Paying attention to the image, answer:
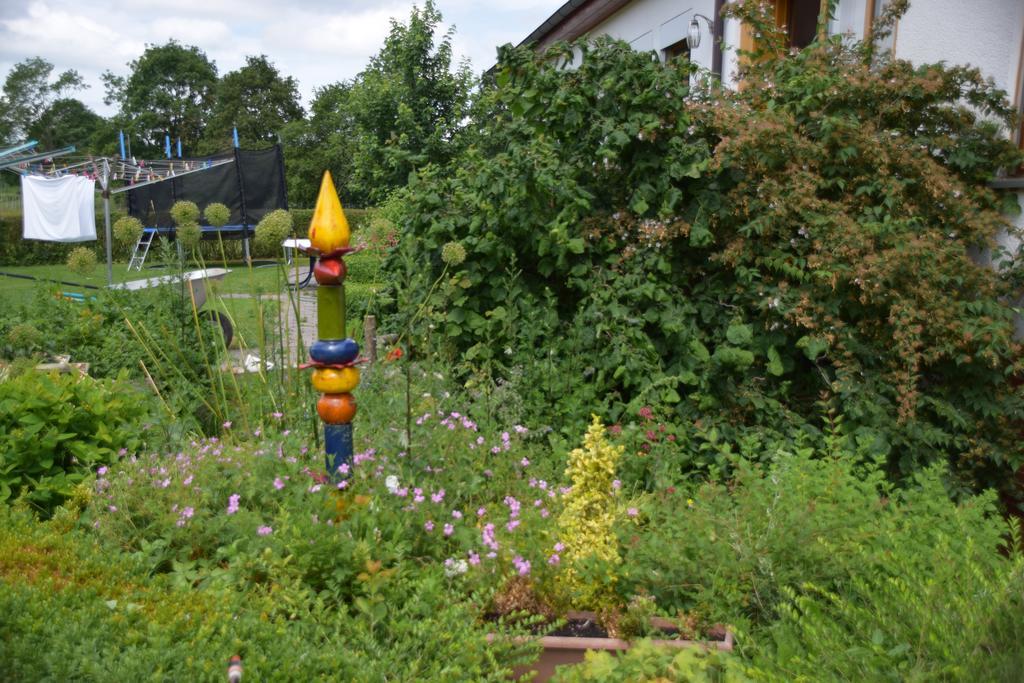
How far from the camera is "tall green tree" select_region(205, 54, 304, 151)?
175ft

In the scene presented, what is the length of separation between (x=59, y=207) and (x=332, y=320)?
1529cm

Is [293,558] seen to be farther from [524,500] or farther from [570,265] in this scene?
[570,265]

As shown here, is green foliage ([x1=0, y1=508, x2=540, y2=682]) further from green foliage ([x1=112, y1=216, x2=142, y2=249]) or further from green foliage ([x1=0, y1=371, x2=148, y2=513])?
green foliage ([x1=112, y1=216, x2=142, y2=249])

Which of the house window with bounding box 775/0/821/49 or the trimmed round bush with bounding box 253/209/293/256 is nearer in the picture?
the trimmed round bush with bounding box 253/209/293/256

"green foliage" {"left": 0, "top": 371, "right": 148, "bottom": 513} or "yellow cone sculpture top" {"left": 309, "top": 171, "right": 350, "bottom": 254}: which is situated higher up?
"yellow cone sculpture top" {"left": 309, "top": 171, "right": 350, "bottom": 254}

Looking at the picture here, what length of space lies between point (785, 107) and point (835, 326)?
132 centimetres

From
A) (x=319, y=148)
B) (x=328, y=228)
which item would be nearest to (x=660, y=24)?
(x=328, y=228)

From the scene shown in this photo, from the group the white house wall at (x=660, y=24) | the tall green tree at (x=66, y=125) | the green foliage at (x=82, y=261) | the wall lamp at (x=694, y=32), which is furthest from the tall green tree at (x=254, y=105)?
the green foliage at (x=82, y=261)

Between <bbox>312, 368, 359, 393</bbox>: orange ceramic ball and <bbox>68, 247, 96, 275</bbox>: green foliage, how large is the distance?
2.23m

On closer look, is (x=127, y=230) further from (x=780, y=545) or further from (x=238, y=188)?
(x=238, y=188)

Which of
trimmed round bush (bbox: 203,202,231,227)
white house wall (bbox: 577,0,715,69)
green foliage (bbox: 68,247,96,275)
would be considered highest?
white house wall (bbox: 577,0,715,69)

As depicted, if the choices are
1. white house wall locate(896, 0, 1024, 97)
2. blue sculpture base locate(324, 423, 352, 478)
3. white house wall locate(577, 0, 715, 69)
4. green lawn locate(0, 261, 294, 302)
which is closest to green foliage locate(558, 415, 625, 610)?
blue sculpture base locate(324, 423, 352, 478)

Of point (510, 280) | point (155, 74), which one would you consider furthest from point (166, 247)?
point (155, 74)

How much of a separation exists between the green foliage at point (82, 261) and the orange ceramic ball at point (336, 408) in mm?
2247
